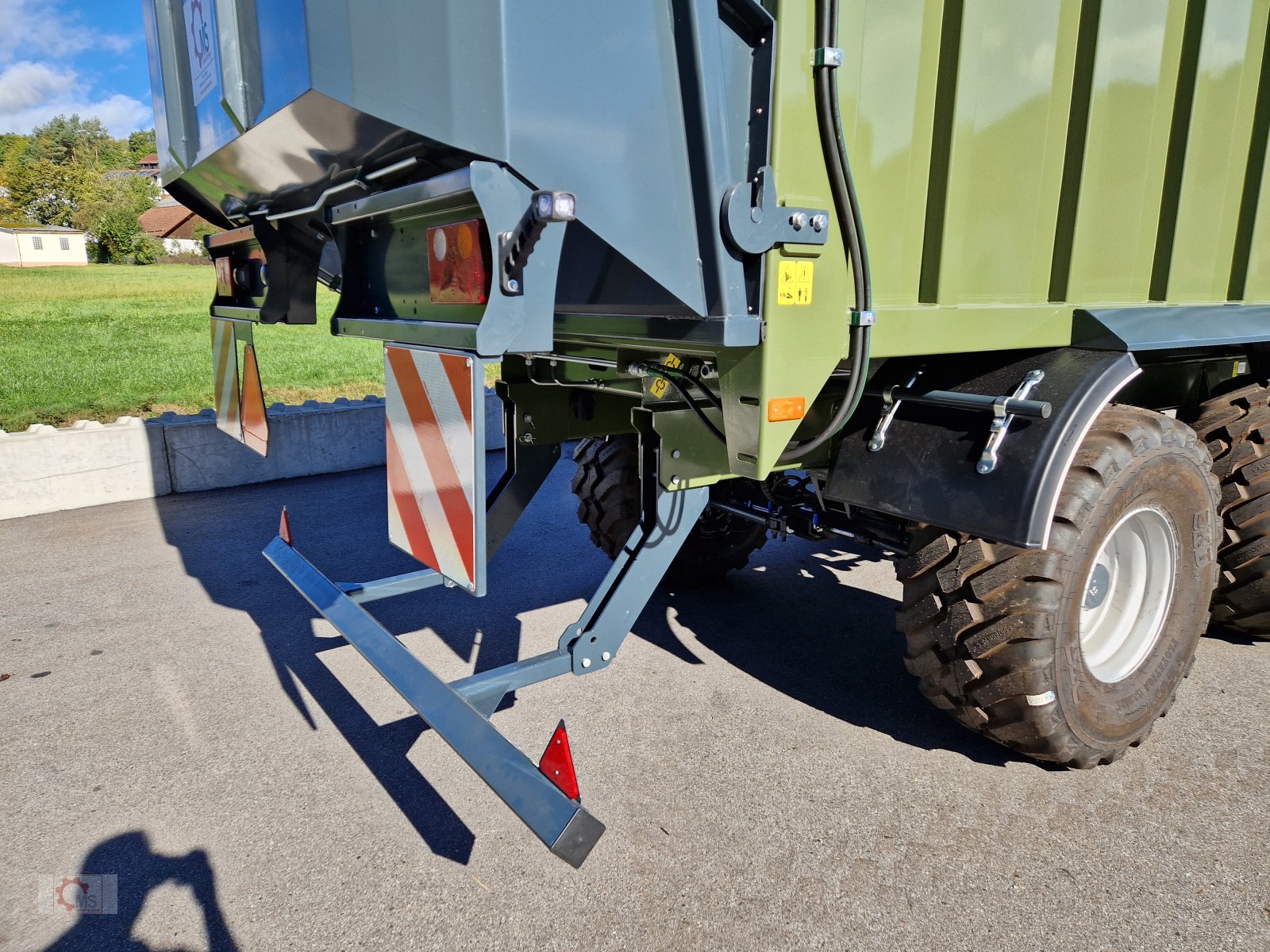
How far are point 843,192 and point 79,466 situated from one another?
594 cm

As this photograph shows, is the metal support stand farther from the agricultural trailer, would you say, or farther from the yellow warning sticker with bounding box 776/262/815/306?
the yellow warning sticker with bounding box 776/262/815/306

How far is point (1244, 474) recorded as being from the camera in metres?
3.41

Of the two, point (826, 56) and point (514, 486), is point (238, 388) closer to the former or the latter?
point (514, 486)

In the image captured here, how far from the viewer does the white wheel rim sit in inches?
120

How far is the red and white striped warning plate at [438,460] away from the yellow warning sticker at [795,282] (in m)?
0.74

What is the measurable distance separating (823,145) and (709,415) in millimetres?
819

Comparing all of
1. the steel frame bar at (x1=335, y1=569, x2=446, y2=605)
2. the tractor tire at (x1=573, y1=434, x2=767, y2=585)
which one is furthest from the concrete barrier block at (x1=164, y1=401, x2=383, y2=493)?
the steel frame bar at (x1=335, y1=569, x2=446, y2=605)

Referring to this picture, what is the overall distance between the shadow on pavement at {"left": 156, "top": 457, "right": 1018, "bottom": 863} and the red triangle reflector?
71 cm

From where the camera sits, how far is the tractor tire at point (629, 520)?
410 cm

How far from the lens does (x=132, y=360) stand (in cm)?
1197

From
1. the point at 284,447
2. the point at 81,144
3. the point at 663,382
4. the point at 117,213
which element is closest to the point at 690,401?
the point at 663,382

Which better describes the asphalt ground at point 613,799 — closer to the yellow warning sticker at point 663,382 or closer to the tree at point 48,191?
the yellow warning sticker at point 663,382

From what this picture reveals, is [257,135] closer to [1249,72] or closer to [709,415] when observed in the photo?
[709,415]

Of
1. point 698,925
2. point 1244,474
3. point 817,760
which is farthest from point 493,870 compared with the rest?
point 1244,474
